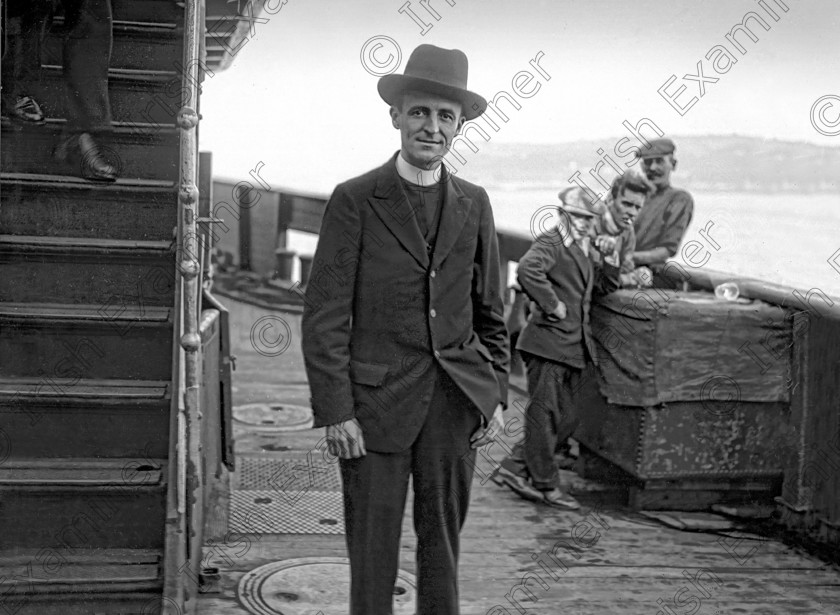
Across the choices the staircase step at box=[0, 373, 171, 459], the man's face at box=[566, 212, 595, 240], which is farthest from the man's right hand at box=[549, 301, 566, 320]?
the staircase step at box=[0, 373, 171, 459]

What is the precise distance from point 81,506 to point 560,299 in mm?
2813

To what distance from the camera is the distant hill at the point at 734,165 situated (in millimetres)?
6422

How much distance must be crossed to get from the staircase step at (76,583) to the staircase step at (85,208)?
134cm

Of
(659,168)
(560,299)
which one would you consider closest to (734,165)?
(659,168)

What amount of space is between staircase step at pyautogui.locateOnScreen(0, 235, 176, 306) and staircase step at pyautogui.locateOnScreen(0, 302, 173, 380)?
72mm

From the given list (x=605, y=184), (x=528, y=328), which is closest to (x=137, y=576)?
(x=528, y=328)

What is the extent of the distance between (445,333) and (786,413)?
300cm

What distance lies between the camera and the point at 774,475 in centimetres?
529

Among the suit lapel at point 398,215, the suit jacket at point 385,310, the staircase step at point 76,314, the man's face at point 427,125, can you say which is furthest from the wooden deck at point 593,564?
the man's face at point 427,125

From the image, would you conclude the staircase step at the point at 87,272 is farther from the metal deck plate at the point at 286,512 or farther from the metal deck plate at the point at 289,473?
the metal deck plate at the point at 289,473

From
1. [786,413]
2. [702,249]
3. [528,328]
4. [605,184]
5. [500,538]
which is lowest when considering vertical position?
[500,538]

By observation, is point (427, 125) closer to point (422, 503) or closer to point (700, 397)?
point (422, 503)

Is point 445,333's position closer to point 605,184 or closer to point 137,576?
point 137,576

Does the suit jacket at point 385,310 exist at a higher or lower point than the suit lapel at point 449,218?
lower
